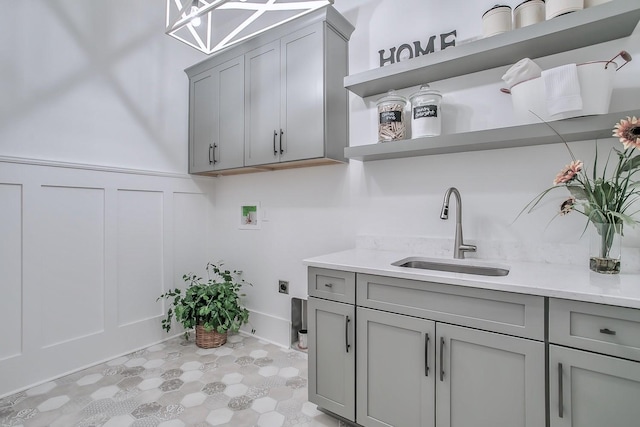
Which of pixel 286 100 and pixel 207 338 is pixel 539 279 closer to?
pixel 286 100

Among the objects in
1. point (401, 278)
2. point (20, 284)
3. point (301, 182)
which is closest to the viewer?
point (401, 278)

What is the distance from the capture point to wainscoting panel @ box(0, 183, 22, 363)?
1.95 metres

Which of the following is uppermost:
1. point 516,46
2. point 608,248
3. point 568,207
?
point 516,46

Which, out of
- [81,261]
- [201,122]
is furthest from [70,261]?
[201,122]

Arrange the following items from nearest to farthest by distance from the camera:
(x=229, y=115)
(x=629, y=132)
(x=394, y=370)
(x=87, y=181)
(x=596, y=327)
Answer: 1. (x=596, y=327)
2. (x=629, y=132)
3. (x=394, y=370)
4. (x=87, y=181)
5. (x=229, y=115)

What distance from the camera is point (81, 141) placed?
2289mm

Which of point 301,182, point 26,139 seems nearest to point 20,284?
point 26,139

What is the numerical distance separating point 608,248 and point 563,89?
2.26 ft

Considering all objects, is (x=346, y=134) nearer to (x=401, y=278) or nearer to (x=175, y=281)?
(x=401, y=278)

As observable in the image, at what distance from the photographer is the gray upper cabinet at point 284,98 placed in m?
2.11

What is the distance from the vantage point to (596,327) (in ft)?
3.45

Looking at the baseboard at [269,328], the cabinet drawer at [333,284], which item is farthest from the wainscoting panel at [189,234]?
the cabinet drawer at [333,284]

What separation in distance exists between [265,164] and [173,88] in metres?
1.28

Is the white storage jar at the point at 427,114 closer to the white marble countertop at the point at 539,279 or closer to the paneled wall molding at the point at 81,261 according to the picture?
the white marble countertop at the point at 539,279
